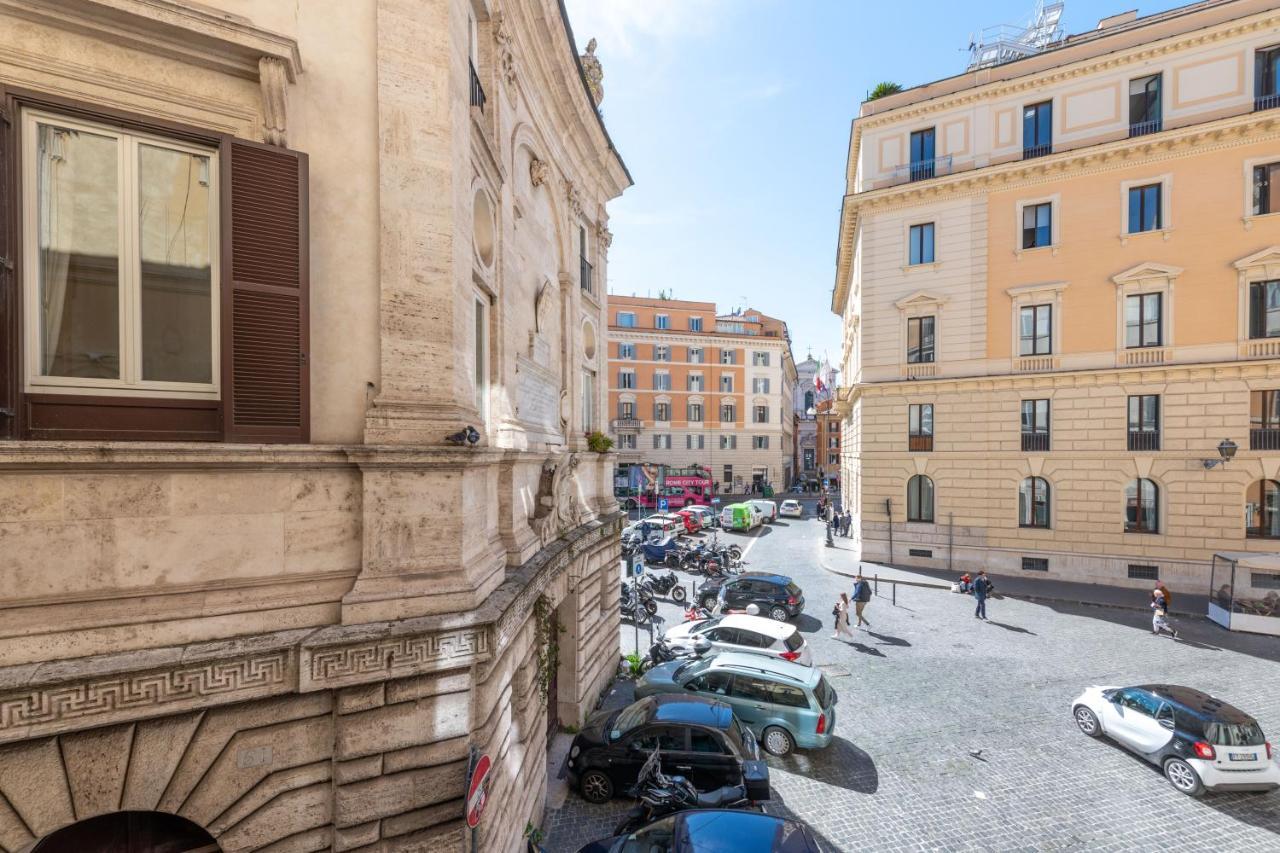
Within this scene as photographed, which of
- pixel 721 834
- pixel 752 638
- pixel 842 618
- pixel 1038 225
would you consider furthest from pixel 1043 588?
pixel 721 834

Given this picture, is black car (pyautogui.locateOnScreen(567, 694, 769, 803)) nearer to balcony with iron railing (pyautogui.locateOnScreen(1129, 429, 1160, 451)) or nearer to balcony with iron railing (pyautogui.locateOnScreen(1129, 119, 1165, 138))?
balcony with iron railing (pyautogui.locateOnScreen(1129, 429, 1160, 451))

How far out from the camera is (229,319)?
14.7 ft

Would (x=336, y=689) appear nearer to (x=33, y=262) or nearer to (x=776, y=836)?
(x=33, y=262)

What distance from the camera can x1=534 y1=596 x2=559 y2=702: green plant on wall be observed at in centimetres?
754

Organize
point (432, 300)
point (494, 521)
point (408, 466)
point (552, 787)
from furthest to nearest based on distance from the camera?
point (552, 787), point (494, 521), point (432, 300), point (408, 466)

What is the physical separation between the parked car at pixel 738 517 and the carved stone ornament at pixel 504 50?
95.7 feet

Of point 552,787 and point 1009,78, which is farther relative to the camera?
point 1009,78

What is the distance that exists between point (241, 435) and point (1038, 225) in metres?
28.1

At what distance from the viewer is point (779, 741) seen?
10.1 metres

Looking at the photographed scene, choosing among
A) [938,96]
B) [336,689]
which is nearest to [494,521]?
[336,689]

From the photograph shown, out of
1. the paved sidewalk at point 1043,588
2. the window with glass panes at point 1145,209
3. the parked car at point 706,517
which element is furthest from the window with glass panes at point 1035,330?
the parked car at point 706,517

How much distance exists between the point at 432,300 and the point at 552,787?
8282mm

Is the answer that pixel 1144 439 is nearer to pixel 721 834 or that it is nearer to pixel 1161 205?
pixel 1161 205

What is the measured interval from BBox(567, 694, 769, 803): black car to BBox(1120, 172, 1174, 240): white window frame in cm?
2452
